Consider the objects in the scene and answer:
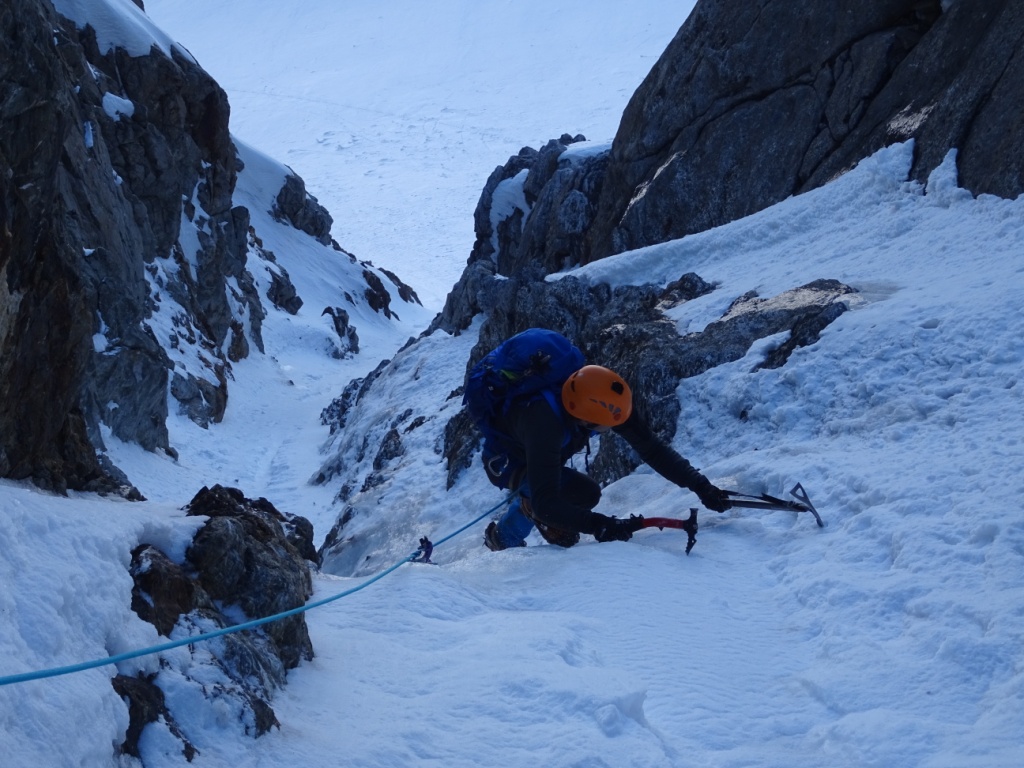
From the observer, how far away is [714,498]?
275 inches

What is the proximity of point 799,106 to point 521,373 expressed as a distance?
13864mm

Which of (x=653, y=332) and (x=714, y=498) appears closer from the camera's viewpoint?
(x=714, y=498)

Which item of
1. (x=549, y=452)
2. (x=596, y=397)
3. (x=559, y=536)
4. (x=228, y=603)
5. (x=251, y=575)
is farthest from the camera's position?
(x=559, y=536)

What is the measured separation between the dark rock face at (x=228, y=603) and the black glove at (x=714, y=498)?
311 cm

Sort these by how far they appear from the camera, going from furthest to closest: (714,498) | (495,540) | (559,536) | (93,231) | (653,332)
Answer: (93,231), (653,332), (495,540), (559,536), (714,498)

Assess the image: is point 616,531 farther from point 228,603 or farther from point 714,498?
point 228,603

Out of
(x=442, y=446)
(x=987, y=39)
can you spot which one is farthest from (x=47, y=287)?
(x=987, y=39)

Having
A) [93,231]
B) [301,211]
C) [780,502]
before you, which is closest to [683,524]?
[780,502]

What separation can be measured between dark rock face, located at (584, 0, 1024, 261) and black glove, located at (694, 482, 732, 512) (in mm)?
7067

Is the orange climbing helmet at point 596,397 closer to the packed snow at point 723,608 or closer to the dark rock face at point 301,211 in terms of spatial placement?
the packed snow at point 723,608

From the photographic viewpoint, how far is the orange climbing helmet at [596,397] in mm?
6312

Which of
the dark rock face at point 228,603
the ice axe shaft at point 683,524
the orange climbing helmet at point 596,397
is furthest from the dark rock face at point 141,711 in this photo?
the ice axe shaft at point 683,524

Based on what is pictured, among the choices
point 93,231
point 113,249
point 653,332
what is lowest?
point 653,332

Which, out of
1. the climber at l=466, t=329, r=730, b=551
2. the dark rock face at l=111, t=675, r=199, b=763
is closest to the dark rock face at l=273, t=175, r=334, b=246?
the climber at l=466, t=329, r=730, b=551
